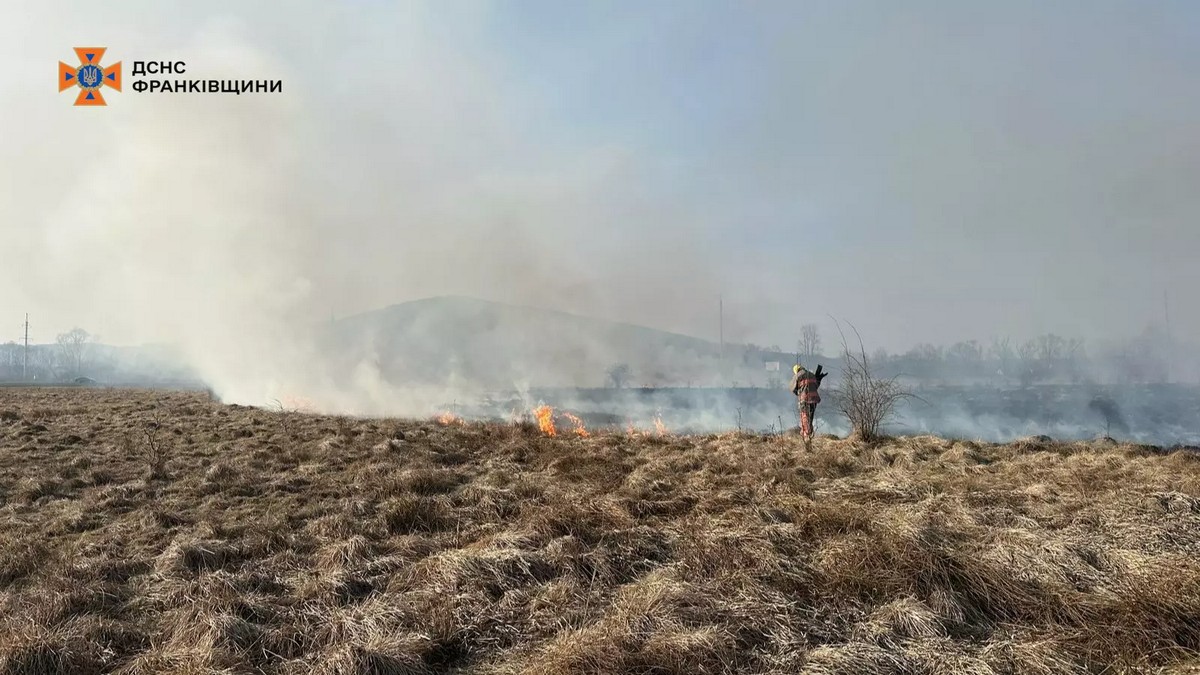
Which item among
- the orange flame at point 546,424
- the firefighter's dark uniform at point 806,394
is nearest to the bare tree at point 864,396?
the firefighter's dark uniform at point 806,394

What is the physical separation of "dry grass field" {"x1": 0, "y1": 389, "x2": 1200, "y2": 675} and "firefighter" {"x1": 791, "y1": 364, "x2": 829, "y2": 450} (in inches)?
159

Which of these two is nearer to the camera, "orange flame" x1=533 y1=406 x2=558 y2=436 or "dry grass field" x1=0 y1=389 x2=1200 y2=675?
"dry grass field" x1=0 y1=389 x2=1200 y2=675

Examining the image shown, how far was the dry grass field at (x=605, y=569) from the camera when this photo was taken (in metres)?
4.48

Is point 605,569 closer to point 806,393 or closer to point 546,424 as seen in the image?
point 806,393

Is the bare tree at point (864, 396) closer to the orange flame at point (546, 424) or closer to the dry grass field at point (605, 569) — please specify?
the dry grass field at point (605, 569)

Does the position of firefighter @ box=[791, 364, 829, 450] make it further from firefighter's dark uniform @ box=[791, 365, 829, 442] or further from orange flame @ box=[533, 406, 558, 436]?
orange flame @ box=[533, 406, 558, 436]

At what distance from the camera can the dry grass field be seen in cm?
448

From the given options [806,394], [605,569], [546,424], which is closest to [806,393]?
[806,394]

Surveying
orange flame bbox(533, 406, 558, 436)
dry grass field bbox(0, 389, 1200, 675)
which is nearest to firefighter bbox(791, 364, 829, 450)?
dry grass field bbox(0, 389, 1200, 675)

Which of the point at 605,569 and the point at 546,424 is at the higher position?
the point at 605,569

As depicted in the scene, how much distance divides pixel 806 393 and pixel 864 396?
1.51 metres

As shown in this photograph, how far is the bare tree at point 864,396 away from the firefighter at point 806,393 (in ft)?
1.90

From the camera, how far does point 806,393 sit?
16172mm

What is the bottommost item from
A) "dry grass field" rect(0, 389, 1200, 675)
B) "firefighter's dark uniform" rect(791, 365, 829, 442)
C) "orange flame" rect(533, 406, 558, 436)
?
"orange flame" rect(533, 406, 558, 436)
